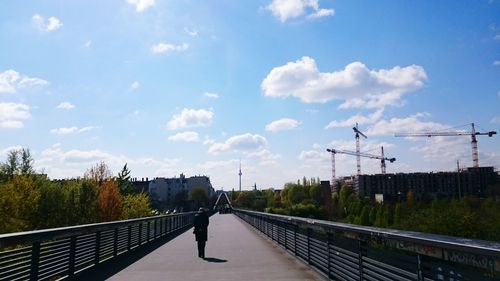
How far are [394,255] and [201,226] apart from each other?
1097 centimetres

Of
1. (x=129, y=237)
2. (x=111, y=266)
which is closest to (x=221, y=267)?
(x=111, y=266)

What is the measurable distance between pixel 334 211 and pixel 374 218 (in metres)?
49.1

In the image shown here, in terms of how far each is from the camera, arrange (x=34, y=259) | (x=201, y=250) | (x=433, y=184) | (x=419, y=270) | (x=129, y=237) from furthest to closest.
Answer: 1. (x=433, y=184)
2. (x=129, y=237)
3. (x=201, y=250)
4. (x=34, y=259)
5. (x=419, y=270)

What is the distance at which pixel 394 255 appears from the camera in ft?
20.2

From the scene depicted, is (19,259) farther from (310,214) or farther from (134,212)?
(310,214)

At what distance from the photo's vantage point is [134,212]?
56.5m

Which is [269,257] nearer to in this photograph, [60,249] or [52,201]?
[60,249]

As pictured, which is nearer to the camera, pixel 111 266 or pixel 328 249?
pixel 328 249

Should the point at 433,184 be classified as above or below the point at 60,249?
above

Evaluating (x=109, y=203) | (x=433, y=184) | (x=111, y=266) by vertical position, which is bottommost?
(x=111, y=266)

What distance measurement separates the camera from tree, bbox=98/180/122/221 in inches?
1960

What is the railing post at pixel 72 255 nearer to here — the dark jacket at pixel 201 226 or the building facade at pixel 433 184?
the dark jacket at pixel 201 226

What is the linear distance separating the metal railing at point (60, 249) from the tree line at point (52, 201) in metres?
25.4

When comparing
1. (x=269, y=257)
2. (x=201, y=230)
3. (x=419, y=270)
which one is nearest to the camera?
(x=419, y=270)
